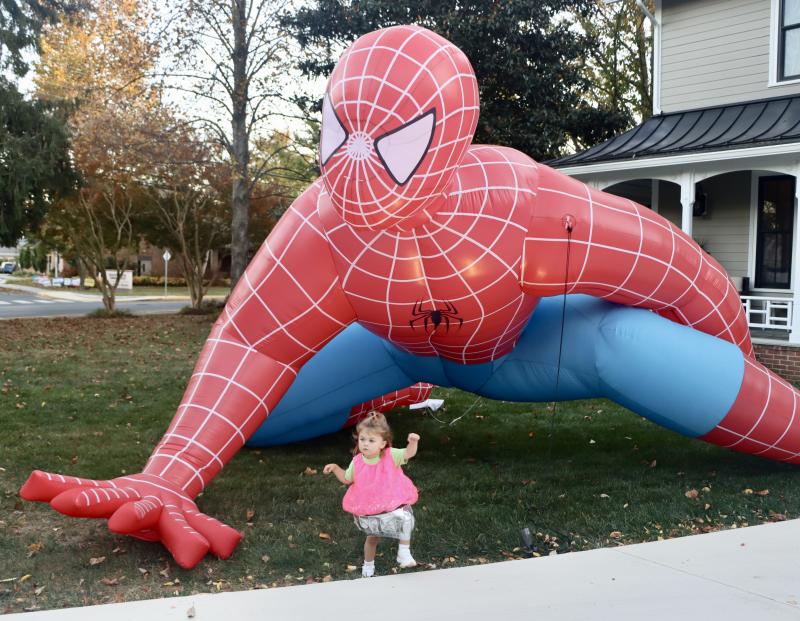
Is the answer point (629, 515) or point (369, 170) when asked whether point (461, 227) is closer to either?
point (369, 170)

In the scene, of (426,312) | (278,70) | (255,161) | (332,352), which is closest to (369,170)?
(426,312)

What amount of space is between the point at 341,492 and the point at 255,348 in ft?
4.40

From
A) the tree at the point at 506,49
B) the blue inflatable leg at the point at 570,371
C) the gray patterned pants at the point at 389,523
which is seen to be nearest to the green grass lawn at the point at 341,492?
the gray patterned pants at the point at 389,523

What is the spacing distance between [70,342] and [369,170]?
11.9 metres

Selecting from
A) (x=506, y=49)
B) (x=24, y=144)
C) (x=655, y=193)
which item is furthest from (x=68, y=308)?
(x=655, y=193)

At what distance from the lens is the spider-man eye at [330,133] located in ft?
11.7

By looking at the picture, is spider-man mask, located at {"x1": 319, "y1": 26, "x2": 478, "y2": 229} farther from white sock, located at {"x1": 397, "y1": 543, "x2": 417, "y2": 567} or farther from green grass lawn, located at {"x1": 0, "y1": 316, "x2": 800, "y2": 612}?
green grass lawn, located at {"x1": 0, "y1": 316, "x2": 800, "y2": 612}

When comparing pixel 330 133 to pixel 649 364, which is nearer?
pixel 330 133

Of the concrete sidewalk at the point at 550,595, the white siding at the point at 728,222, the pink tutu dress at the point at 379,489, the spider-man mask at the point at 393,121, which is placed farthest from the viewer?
the white siding at the point at 728,222

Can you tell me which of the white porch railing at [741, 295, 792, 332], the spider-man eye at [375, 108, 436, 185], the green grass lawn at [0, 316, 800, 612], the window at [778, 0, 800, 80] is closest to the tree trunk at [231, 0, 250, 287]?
the green grass lawn at [0, 316, 800, 612]

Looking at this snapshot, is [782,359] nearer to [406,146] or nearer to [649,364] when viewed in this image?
[649,364]

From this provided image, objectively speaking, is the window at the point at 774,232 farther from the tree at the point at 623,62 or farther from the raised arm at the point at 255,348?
the tree at the point at 623,62

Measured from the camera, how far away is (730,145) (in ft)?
33.7

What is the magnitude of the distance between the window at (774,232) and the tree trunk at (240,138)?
9.52 metres
